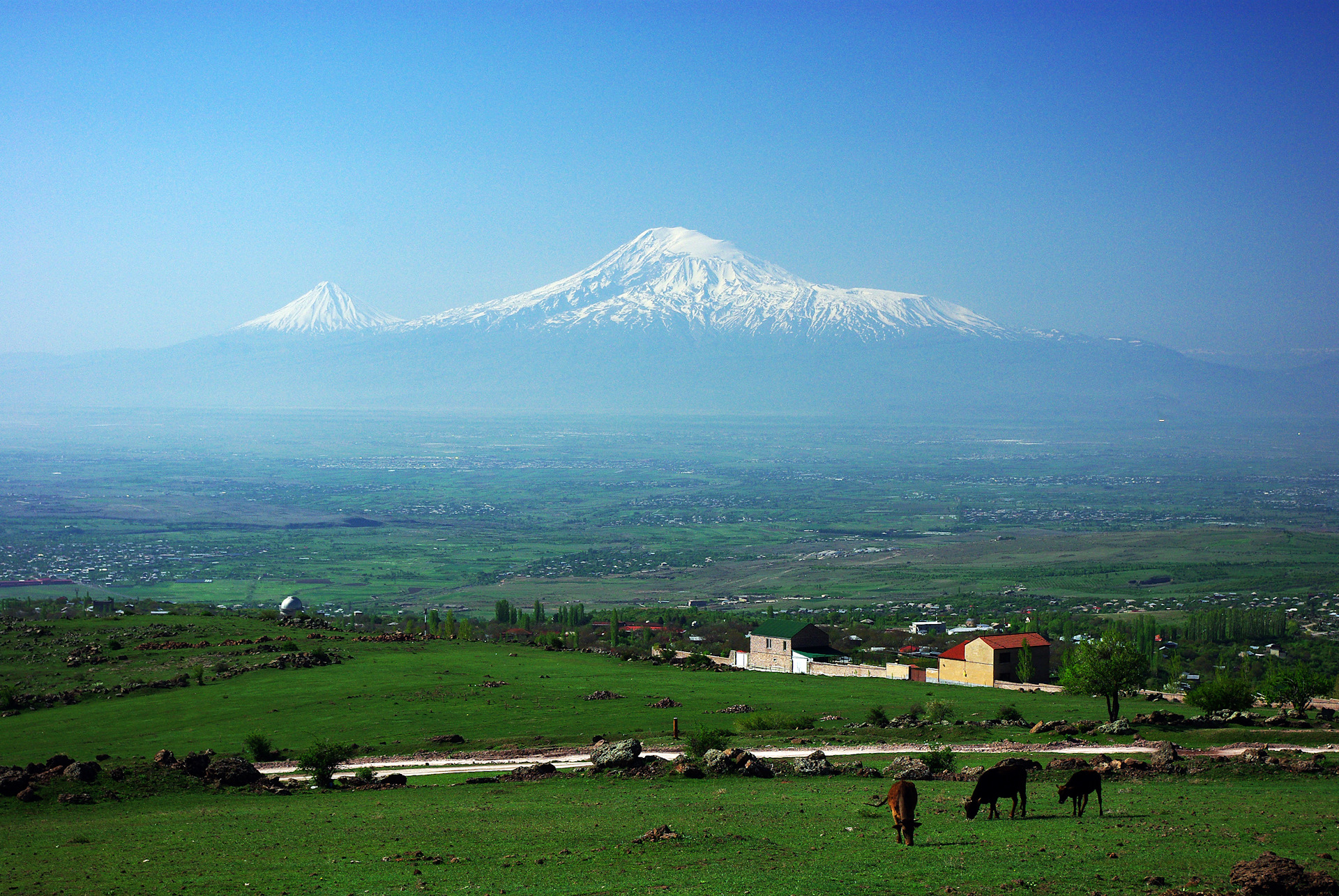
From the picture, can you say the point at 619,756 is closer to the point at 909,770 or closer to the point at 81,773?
the point at 909,770

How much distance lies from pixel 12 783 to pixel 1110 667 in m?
26.3

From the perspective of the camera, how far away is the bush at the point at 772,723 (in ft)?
90.6

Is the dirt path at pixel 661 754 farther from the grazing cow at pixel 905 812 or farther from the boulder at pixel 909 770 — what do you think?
the grazing cow at pixel 905 812

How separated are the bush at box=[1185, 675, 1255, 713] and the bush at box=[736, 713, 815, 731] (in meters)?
10.6

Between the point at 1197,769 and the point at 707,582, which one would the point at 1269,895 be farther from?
the point at 707,582

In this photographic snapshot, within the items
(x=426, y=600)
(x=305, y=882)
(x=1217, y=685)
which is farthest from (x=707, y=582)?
(x=305, y=882)

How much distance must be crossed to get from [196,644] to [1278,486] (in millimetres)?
206349

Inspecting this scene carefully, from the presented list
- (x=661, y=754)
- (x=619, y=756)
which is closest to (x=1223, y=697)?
(x=661, y=754)

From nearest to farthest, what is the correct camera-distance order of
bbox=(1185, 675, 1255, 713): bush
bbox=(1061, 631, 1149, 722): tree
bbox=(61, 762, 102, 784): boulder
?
bbox=(61, 762, 102, 784): boulder, bbox=(1185, 675, 1255, 713): bush, bbox=(1061, 631, 1149, 722): tree

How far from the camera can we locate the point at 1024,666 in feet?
130

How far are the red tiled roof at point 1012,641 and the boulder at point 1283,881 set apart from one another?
1206 inches

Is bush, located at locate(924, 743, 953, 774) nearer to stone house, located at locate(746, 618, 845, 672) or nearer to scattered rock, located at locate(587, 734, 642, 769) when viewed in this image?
scattered rock, located at locate(587, 734, 642, 769)

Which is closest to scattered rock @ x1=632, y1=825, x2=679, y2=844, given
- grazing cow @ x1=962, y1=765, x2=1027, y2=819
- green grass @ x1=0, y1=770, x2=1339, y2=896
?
green grass @ x1=0, y1=770, x2=1339, y2=896

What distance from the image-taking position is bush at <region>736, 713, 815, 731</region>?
27.6 m
